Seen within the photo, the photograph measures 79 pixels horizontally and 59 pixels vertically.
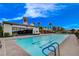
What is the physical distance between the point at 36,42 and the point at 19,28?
25 cm

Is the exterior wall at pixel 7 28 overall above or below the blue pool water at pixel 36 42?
above

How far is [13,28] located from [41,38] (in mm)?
336

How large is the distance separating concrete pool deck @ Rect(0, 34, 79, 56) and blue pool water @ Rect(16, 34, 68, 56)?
0.05 meters

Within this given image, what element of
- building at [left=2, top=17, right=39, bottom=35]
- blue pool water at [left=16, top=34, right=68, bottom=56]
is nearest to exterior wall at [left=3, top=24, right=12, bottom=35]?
building at [left=2, top=17, right=39, bottom=35]

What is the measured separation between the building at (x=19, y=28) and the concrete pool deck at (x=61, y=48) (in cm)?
9

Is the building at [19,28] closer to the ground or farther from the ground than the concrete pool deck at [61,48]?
farther from the ground

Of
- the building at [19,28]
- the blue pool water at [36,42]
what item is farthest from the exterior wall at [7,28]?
the blue pool water at [36,42]

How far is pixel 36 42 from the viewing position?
2615 mm

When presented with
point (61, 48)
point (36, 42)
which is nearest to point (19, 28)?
point (36, 42)

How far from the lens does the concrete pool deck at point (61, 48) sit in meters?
2.60

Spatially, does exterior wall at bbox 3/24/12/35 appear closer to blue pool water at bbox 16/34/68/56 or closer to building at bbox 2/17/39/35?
building at bbox 2/17/39/35

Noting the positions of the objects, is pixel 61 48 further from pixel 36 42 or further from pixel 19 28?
pixel 19 28

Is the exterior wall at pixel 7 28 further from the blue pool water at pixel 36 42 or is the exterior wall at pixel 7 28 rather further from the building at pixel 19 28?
the blue pool water at pixel 36 42

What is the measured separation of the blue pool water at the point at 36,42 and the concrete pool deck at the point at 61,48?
48 mm
